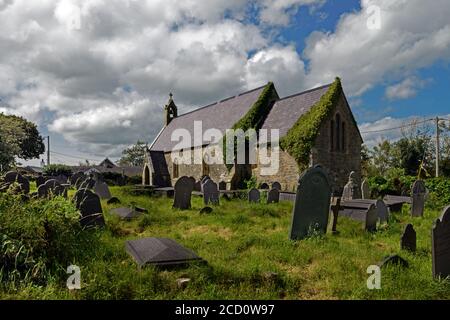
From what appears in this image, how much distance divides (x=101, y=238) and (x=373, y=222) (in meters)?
6.71

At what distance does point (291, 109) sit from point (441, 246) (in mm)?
17953

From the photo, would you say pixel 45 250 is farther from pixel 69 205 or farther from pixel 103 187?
pixel 103 187

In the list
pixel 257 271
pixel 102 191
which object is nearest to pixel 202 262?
pixel 257 271

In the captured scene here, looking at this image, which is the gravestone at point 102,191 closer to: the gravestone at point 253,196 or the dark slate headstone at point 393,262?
the gravestone at point 253,196

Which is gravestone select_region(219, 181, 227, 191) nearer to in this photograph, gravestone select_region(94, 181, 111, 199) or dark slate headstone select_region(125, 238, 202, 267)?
gravestone select_region(94, 181, 111, 199)

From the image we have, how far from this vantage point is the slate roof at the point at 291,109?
2075 cm

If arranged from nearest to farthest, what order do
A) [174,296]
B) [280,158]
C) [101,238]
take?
[174,296]
[101,238]
[280,158]

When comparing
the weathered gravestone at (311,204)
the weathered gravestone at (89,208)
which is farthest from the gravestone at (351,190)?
the weathered gravestone at (89,208)

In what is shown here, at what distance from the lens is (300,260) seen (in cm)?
562

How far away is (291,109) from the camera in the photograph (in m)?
22.1

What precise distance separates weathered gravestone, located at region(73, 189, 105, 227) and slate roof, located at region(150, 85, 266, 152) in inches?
692

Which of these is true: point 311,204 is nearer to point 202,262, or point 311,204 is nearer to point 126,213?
point 202,262

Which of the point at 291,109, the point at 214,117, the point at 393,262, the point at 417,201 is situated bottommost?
the point at 393,262
